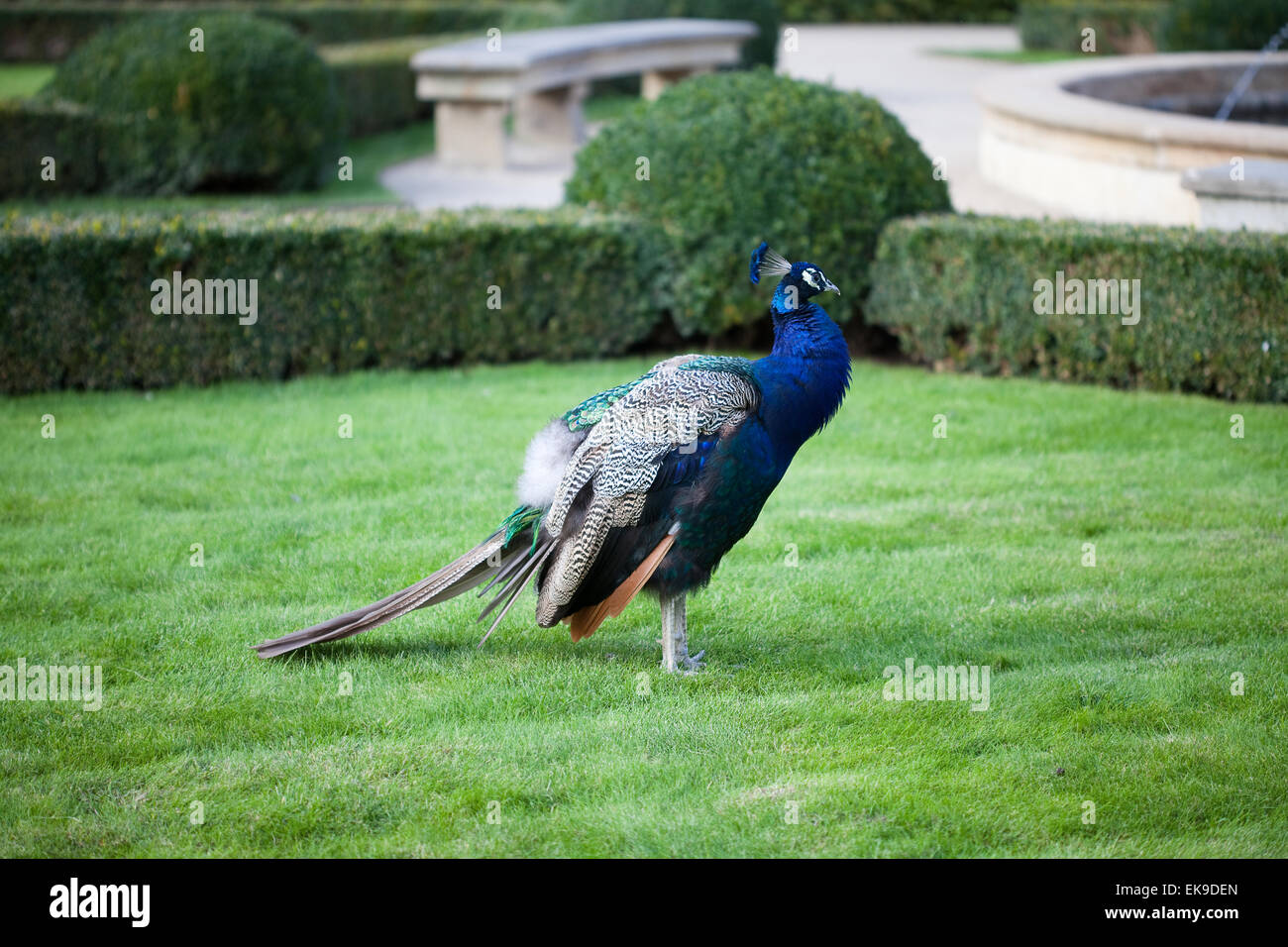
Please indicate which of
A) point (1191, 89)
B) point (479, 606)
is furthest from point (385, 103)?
point (479, 606)

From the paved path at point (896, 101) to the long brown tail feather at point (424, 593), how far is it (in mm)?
6502

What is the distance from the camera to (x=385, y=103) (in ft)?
68.7

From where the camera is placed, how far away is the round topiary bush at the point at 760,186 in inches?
399

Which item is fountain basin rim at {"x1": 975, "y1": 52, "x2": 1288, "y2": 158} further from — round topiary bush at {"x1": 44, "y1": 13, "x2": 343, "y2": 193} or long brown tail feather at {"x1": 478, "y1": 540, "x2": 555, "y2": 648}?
long brown tail feather at {"x1": 478, "y1": 540, "x2": 555, "y2": 648}

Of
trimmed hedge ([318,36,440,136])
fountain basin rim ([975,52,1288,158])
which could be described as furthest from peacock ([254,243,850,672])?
trimmed hedge ([318,36,440,136])

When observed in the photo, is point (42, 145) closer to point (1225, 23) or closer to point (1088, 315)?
point (1088, 315)

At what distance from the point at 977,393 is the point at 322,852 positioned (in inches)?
254

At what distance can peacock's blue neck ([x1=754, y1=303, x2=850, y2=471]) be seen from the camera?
17.0ft

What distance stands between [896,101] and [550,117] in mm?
6308

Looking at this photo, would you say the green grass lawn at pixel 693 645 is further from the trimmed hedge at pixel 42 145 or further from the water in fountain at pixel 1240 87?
the water in fountain at pixel 1240 87

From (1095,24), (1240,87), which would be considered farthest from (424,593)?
(1095,24)

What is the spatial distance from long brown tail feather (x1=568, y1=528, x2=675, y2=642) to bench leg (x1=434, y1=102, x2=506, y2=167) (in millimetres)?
12876

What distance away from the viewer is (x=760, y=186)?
10156 mm

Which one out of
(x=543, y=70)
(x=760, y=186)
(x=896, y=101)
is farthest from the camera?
(x=896, y=101)
